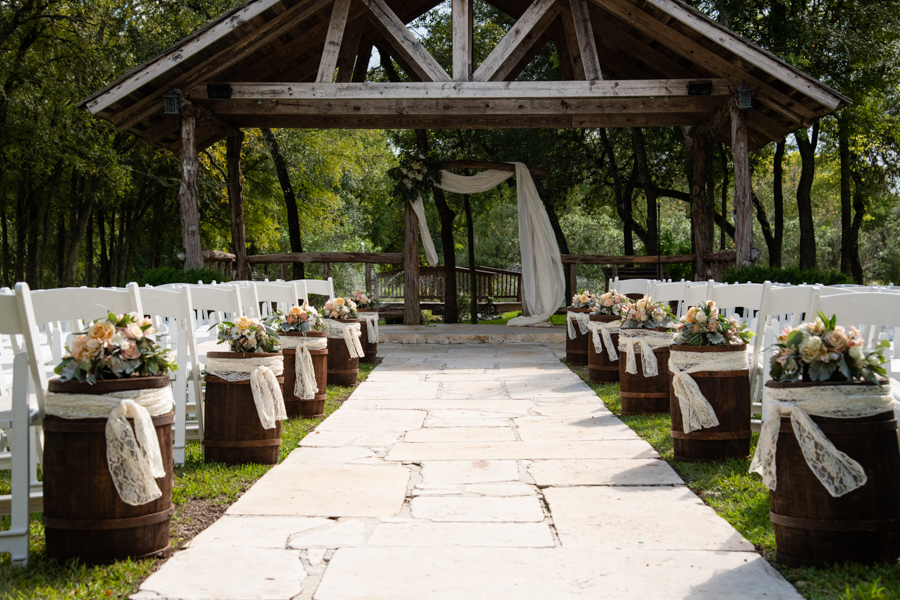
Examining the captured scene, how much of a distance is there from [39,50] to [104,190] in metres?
3.51

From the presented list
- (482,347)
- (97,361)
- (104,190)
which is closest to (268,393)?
(97,361)

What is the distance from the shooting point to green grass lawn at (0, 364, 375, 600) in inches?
97.9

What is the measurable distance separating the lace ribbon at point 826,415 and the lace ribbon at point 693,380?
1.26 m

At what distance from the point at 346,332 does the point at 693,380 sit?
3823mm

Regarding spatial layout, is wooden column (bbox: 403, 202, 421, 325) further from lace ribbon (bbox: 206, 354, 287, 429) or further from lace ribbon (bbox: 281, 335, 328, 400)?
lace ribbon (bbox: 206, 354, 287, 429)

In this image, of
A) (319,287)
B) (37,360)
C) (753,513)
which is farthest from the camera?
(319,287)

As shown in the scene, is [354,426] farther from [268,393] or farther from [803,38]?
[803,38]

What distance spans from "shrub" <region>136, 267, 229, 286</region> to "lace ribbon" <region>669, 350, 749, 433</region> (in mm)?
7046

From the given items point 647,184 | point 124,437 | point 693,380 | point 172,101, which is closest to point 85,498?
point 124,437

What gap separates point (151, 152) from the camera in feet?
58.3

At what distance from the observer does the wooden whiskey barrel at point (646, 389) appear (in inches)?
217

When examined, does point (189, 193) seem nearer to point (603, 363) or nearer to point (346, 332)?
point (346, 332)

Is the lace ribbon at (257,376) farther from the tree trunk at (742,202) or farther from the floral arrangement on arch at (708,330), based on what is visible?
the tree trunk at (742,202)

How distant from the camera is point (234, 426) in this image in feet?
13.3
